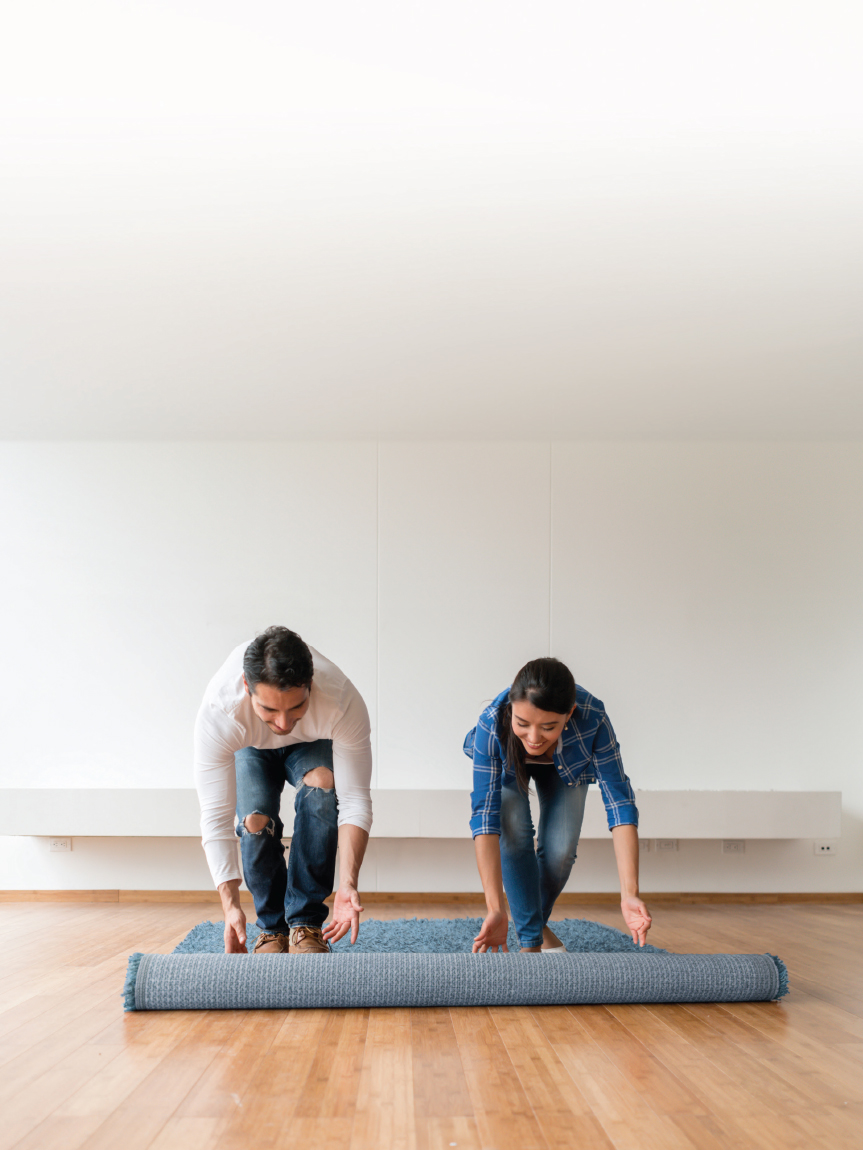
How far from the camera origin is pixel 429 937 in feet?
11.3

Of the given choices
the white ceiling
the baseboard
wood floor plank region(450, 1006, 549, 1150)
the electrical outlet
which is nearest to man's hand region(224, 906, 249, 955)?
wood floor plank region(450, 1006, 549, 1150)

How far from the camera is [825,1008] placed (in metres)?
2.27

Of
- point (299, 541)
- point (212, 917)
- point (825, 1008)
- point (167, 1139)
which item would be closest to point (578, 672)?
point (299, 541)

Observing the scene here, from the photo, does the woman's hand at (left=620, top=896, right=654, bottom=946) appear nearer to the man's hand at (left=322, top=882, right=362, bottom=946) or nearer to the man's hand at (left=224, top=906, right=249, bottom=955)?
the man's hand at (left=322, top=882, right=362, bottom=946)

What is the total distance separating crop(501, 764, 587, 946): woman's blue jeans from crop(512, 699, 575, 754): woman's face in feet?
1.14

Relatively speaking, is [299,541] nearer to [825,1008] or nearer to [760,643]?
[760,643]

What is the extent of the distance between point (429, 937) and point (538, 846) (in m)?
0.81

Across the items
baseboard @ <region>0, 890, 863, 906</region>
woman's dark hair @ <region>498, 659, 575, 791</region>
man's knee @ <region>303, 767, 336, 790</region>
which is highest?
woman's dark hair @ <region>498, 659, 575, 791</region>

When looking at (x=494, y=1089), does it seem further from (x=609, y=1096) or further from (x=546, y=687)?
(x=546, y=687)

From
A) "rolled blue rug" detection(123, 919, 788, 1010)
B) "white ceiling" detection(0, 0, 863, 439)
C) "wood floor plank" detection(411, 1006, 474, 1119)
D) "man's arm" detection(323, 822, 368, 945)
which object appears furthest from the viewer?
"man's arm" detection(323, 822, 368, 945)

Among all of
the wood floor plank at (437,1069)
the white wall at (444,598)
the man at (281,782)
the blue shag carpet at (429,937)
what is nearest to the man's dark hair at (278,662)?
the man at (281,782)

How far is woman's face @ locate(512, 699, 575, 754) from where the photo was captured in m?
2.31

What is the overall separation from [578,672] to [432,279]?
238 cm

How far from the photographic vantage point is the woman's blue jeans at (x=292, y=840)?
2.62 meters
